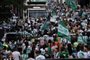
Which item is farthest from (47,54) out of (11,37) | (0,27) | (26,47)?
(0,27)

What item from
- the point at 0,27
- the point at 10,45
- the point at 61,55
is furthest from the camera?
the point at 0,27

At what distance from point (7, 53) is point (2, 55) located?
0.21 metres

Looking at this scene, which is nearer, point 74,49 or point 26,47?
point 74,49

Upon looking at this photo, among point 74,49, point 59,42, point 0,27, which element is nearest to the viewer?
point 74,49

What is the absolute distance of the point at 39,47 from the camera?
20891mm

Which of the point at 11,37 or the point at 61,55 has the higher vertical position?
the point at 61,55

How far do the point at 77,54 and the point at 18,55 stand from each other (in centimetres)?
194

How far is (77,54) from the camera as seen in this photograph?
719 inches

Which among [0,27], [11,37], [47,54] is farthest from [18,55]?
[0,27]

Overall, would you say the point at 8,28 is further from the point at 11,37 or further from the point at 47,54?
the point at 47,54

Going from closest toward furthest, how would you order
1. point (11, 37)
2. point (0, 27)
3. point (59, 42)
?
point (59, 42), point (11, 37), point (0, 27)

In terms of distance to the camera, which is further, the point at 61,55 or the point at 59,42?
the point at 59,42

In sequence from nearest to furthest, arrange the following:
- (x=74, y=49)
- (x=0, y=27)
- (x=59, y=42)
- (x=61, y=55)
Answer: (x=61, y=55) < (x=74, y=49) < (x=59, y=42) < (x=0, y=27)

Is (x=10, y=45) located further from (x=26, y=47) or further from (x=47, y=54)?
(x=47, y=54)
